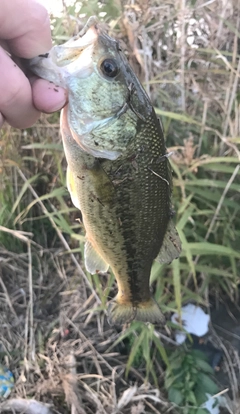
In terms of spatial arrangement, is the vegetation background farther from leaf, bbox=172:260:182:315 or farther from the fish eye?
the fish eye

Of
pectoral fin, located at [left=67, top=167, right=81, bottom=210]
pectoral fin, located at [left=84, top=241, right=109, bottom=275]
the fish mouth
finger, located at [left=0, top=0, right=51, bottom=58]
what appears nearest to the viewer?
finger, located at [left=0, top=0, right=51, bottom=58]

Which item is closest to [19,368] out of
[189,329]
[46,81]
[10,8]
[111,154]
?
[189,329]

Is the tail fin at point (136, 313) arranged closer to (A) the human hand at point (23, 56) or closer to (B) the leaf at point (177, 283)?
(B) the leaf at point (177, 283)

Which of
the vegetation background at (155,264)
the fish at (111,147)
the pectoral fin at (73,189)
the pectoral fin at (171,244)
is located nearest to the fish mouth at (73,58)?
the fish at (111,147)

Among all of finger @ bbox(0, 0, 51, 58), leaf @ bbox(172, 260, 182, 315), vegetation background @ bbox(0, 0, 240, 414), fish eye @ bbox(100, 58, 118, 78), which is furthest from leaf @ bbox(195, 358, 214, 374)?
finger @ bbox(0, 0, 51, 58)

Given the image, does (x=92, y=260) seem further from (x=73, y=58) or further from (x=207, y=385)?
(x=207, y=385)

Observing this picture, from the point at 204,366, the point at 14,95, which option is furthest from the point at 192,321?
the point at 14,95
